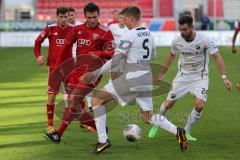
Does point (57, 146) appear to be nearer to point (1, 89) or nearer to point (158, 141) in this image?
point (158, 141)

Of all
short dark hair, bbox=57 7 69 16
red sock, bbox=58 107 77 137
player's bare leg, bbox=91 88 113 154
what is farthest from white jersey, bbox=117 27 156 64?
short dark hair, bbox=57 7 69 16

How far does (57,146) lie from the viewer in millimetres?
9227

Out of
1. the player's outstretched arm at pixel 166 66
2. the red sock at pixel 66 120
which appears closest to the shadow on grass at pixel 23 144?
the red sock at pixel 66 120

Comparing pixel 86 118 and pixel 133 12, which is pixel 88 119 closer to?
pixel 86 118

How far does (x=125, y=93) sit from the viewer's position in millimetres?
8828

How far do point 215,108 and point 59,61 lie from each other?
4818mm

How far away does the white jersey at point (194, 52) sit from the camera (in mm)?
9406

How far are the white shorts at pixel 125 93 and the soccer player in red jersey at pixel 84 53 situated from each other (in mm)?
707

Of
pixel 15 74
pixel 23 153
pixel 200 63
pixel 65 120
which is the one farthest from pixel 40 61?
pixel 15 74

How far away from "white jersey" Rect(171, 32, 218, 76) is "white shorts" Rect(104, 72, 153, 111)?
42.0 inches

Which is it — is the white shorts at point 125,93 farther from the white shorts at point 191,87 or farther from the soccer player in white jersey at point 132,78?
the white shorts at point 191,87

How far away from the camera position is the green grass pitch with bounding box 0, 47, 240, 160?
8.64m

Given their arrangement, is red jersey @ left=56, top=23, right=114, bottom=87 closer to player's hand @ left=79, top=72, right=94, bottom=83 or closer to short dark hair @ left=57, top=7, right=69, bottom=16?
player's hand @ left=79, top=72, right=94, bottom=83

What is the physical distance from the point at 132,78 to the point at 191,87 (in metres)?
1.37
